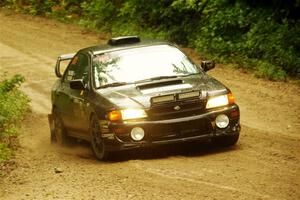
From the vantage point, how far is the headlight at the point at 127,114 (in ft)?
32.6

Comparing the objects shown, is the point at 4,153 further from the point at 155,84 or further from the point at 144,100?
the point at 155,84

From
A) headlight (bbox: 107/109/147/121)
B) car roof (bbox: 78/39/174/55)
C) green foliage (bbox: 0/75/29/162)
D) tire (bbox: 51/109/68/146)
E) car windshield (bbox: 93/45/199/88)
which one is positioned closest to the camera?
headlight (bbox: 107/109/147/121)

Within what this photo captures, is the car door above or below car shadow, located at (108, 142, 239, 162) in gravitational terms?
above

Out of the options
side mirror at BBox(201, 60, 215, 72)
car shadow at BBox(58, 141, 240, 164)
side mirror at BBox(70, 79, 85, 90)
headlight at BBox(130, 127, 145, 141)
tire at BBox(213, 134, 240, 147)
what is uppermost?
side mirror at BBox(201, 60, 215, 72)

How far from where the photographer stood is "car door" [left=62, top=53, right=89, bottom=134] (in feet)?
36.2

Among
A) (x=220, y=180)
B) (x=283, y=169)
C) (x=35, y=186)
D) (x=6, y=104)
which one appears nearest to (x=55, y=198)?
(x=35, y=186)

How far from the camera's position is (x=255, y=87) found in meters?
17.0

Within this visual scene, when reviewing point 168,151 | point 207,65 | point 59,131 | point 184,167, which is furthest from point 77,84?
point 184,167

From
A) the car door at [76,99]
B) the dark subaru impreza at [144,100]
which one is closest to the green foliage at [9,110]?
the car door at [76,99]

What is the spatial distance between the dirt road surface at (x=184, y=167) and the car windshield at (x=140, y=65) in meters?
1.08

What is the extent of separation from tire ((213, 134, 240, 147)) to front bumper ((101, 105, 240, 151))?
0.43 meters

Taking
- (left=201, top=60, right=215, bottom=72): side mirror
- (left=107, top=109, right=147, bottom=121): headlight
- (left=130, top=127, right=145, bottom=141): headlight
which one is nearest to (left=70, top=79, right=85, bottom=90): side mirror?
(left=107, top=109, right=147, bottom=121): headlight

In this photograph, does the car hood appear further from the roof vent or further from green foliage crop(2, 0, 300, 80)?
green foliage crop(2, 0, 300, 80)

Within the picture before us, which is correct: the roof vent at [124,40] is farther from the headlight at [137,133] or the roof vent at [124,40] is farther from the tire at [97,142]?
the headlight at [137,133]
